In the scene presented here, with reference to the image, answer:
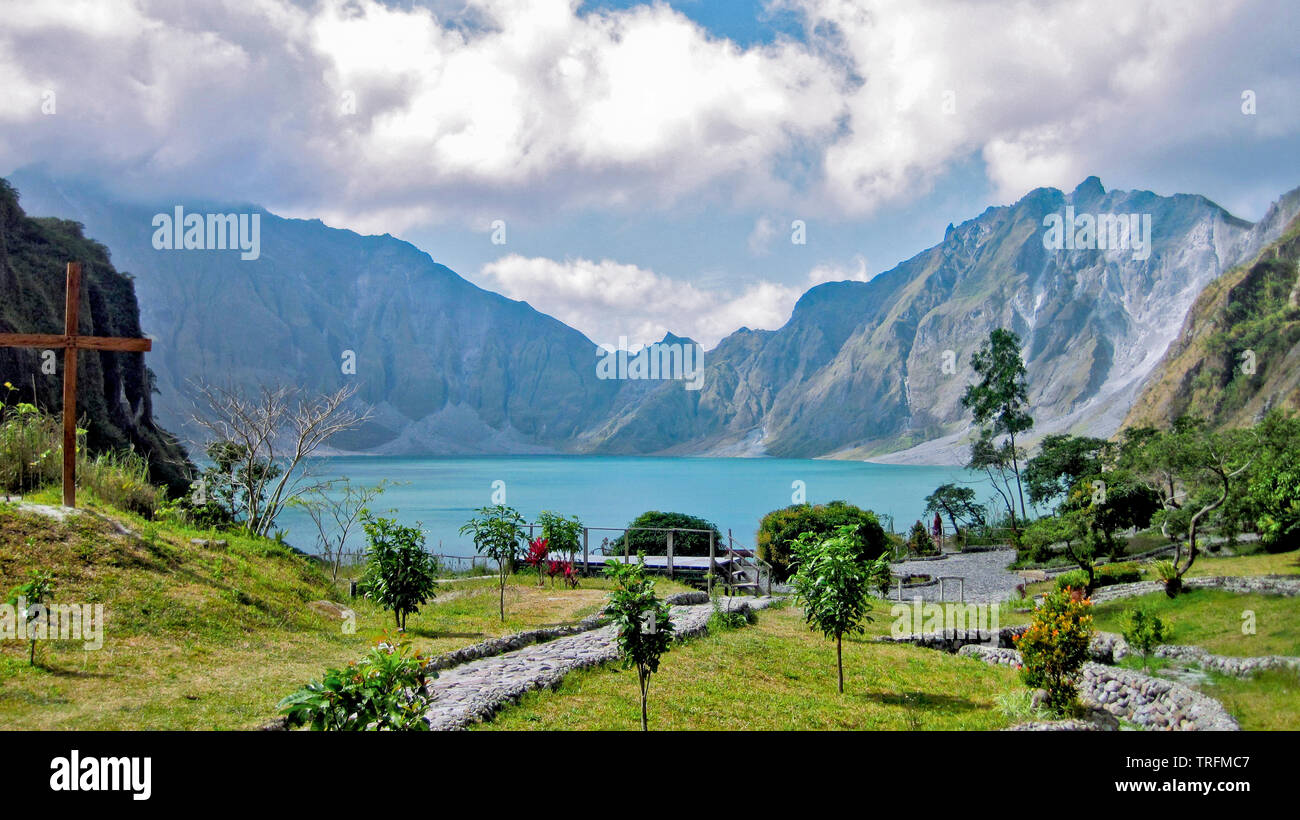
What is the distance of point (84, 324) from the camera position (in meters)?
38.9

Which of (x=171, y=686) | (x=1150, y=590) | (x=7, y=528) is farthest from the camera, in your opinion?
(x=1150, y=590)

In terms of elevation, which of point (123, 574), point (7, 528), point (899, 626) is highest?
point (7, 528)

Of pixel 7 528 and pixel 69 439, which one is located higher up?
pixel 69 439

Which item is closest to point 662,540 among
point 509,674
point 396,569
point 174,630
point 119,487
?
point 396,569

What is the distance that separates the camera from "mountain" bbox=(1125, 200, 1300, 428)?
6462 centimetres

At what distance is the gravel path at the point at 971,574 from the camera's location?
24734mm

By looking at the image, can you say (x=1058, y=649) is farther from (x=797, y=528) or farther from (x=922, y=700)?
(x=797, y=528)

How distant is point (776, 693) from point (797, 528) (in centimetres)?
1706

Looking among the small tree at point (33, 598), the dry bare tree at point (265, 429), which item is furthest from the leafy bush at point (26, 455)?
the small tree at point (33, 598)

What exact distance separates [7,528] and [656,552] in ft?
64.9

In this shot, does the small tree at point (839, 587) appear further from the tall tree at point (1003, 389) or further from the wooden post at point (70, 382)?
the tall tree at point (1003, 389)
